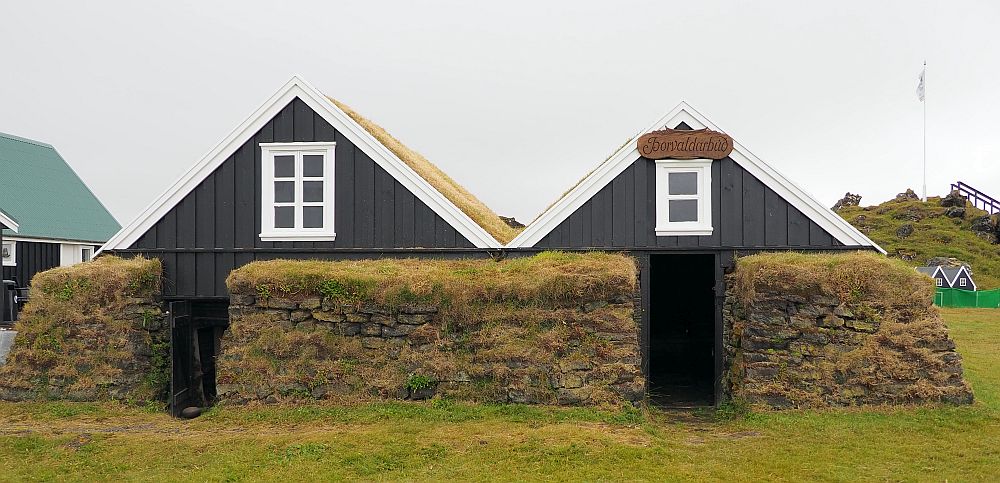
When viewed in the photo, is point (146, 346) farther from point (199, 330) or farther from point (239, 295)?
point (239, 295)

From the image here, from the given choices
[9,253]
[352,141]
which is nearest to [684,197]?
[352,141]

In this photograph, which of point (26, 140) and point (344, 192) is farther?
point (26, 140)

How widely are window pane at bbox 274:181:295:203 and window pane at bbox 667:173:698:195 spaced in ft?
25.5

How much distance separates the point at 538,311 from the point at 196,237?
24.9 ft

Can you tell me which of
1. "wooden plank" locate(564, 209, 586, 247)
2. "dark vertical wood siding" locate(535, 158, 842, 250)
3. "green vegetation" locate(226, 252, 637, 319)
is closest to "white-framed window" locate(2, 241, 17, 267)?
"green vegetation" locate(226, 252, 637, 319)

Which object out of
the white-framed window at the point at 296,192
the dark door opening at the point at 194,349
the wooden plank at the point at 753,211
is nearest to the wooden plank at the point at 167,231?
the dark door opening at the point at 194,349

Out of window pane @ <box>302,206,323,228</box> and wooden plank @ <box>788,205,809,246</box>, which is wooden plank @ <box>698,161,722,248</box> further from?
window pane @ <box>302,206,323,228</box>

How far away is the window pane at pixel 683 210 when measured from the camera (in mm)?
13406

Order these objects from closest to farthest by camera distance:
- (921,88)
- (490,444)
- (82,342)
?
(490,444) → (82,342) → (921,88)

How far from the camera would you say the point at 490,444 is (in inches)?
387

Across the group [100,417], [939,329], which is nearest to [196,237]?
[100,417]

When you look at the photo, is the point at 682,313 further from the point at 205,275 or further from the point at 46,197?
the point at 46,197

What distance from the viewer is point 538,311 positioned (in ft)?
38.3

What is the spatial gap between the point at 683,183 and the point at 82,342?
40.1 ft
